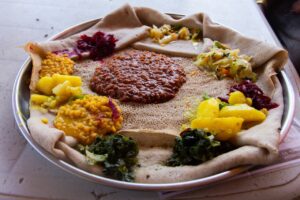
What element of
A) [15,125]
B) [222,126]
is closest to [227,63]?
[222,126]

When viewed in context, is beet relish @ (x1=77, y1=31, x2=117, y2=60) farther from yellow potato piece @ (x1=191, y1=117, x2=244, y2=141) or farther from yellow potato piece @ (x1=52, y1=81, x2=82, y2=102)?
yellow potato piece @ (x1=191, y1=117, x2=244, y2=141)

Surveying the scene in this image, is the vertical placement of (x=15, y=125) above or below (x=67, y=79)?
below

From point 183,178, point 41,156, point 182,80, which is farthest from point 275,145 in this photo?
point 41,156

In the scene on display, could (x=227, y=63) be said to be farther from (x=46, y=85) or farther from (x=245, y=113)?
(x=46, y=85)

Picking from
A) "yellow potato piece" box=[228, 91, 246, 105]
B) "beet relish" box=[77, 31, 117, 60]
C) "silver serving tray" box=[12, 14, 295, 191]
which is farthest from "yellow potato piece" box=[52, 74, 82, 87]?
"yellow potato piece" box=[228, 91, 246, 105]

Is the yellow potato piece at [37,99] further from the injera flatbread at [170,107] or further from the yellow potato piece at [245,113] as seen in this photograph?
the yellow potato piece at [245,113]

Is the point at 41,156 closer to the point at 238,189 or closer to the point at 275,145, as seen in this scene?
the point at 238,189
